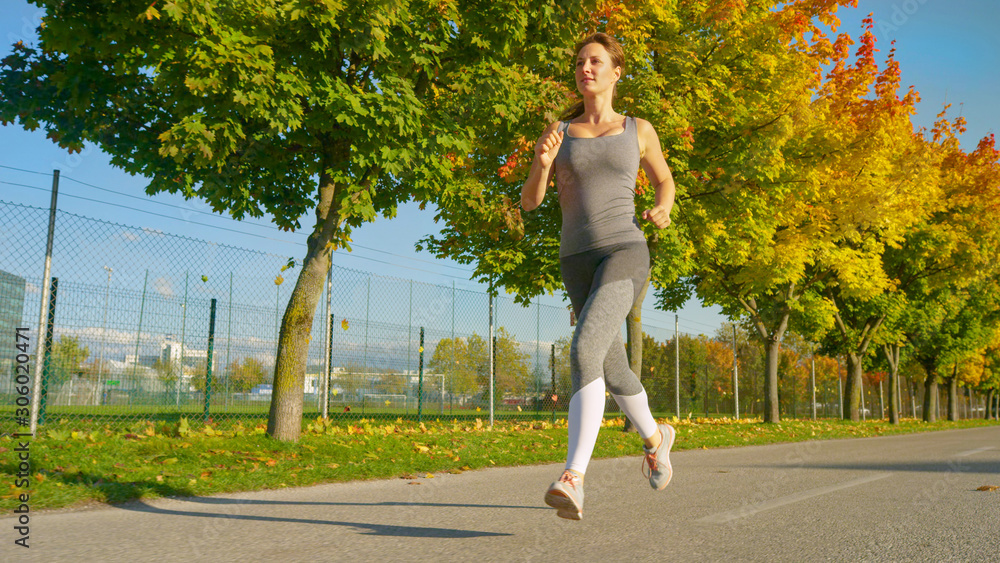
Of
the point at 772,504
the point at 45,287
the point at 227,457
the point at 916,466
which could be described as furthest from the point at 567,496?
the point at 45,287

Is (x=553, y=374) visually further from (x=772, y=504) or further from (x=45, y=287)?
(x=772, y=504)

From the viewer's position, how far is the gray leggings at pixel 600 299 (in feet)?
10.5

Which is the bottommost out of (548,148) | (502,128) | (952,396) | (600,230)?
(952,396)

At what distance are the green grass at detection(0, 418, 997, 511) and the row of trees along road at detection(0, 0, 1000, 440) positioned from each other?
980 mm

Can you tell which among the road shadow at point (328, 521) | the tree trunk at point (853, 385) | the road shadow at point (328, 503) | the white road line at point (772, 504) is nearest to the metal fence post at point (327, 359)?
the road shadow at point (328, 503)

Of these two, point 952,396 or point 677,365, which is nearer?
point 677,365

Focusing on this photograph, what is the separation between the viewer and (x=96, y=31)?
22.4 feet

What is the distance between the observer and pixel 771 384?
20.3 m

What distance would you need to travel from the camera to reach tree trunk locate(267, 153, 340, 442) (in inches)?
320

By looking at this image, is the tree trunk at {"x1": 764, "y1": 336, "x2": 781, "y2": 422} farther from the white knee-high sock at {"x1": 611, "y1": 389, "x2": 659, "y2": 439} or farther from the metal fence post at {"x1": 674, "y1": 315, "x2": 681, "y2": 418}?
the white knee-high sock at {"x1": 611, "y1": 389, "x2": 659, "y2": 439}

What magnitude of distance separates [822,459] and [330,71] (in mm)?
7558

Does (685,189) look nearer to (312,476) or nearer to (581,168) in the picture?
(312,476)

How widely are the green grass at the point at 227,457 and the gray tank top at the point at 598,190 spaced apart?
10.7ft

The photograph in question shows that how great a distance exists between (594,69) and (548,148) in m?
0.48
